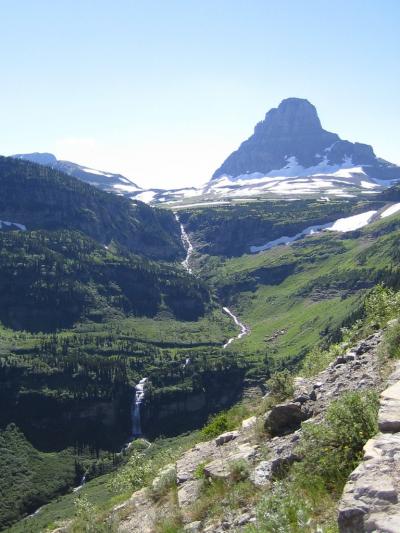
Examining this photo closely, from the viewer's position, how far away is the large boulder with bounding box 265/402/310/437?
2055 cm

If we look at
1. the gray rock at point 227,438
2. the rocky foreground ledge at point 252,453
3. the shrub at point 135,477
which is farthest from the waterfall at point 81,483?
the gray rock at point 227,438

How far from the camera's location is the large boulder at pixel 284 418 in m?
20.5

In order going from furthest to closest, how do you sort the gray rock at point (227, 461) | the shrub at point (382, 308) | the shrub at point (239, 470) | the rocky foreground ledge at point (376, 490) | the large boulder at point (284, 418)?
the shrub at point (382, 308) < the large boulder at point (284, 418) < the gray rock at point (227, 461) < the shrub at point (239, 470) < the rocky foreground ledge at point (376, 490)

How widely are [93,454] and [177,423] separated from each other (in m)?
34.4

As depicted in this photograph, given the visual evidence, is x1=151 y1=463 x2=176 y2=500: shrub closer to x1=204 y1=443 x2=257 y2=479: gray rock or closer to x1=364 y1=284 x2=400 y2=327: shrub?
x1=204 y1=443 x2=257 y2=479: gray rock

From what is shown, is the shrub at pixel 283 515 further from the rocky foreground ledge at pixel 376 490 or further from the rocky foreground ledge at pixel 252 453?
the rocky foreground ledge at pixel 252 453

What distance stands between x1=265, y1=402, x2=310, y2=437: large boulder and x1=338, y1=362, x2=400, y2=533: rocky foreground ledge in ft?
25.3

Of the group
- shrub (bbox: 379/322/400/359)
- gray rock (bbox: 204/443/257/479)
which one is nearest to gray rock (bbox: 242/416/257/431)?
gray rock (bbox: 204/443/257/479)

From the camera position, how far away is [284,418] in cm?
2086

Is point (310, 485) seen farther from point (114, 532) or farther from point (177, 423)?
point (177, 423)

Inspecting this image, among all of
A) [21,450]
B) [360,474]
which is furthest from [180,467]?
[21,450]

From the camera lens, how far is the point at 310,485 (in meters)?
13.7

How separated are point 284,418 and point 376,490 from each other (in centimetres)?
1052

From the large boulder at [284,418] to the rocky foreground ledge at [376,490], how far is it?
7698 millimetres
